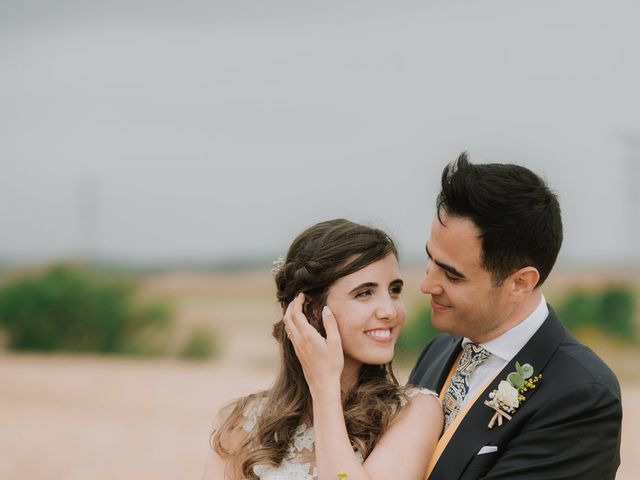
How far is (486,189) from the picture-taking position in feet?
15.0

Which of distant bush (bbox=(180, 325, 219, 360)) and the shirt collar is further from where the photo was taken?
distant bush (bbox=(180, 325, 219, 360))

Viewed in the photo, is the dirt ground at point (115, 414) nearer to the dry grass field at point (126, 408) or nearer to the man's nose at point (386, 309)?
the dry grass field at point (126, 408)

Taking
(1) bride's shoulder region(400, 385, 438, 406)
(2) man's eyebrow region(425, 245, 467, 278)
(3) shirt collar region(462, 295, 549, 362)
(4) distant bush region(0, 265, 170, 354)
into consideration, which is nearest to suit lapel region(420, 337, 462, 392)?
(1) bride's shoulder region(400, 385, 438, 406)

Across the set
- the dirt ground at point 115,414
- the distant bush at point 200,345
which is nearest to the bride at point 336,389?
the dirt ground at point 115,414

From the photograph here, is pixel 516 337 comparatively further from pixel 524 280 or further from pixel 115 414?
pixel 115 414

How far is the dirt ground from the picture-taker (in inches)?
672

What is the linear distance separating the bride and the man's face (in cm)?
22

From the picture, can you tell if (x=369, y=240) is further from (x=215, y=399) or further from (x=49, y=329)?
(x=49, y=329)

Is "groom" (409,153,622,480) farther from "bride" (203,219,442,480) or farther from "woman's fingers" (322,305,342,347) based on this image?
"woman's fingers" (322,305,342,347)

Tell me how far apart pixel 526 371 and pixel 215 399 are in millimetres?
22425

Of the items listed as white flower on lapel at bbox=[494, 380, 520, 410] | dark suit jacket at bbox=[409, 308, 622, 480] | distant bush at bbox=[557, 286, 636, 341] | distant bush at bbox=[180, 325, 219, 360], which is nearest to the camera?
dark suit jacket at bbox=[409, 308, 622, 480]

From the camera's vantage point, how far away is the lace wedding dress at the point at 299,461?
4807mm

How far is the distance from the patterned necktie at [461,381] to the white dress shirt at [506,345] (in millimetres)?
31

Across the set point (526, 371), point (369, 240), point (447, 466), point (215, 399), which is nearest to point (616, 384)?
point (526, 371)
